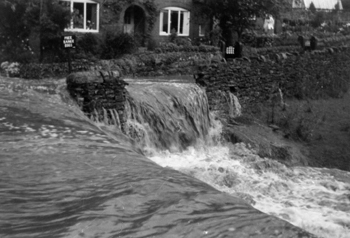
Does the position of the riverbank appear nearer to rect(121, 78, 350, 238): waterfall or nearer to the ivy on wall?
rect(121, 78, 350, 238): waterfall

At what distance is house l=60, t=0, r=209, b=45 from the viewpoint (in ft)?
80.7

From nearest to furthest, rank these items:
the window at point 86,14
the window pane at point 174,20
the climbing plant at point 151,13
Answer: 1. the window at point 86,14
2. the climbing plant at point 151,13
3. the window pane at point 174,20

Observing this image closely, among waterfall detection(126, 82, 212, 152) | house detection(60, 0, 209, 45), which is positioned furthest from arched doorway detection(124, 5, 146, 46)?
waterfall detection(126, 82, 212, 152)

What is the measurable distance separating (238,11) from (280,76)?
836cm

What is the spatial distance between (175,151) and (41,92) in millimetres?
3133

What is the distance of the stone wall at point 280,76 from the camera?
624 inches

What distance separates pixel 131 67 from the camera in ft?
62.1

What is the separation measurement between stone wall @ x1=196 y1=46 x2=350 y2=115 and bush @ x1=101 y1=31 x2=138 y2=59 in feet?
17.1

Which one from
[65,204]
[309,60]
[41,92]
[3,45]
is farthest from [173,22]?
[65,204]

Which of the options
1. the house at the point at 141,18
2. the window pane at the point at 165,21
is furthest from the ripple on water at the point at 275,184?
the window pane at the point at 165,21

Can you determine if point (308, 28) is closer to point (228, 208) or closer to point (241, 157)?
point (241, 157)

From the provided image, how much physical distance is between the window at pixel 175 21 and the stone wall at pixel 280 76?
338 inches

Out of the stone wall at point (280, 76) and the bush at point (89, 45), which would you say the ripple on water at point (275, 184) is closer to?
the stone wall at point (280, 76)

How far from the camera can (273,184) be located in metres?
10.6
